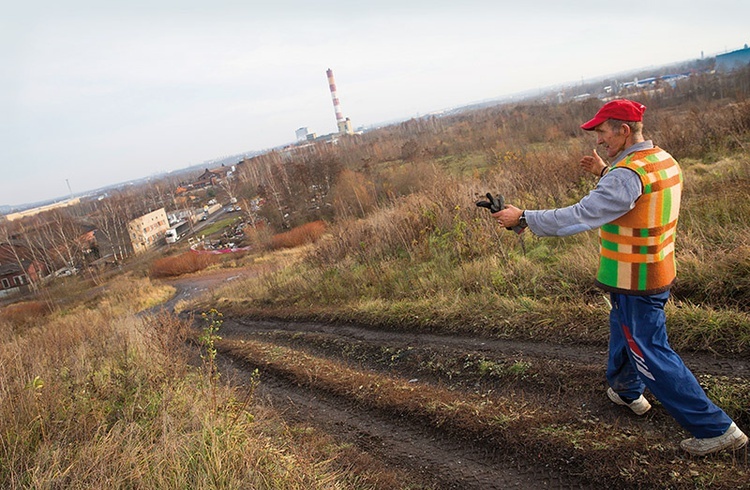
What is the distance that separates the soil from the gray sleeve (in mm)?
1520

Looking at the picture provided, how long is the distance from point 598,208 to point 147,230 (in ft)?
229

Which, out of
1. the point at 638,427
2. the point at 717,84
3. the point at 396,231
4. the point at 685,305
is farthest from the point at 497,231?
the point at 717,84

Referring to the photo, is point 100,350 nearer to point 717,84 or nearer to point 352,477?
point 352,477

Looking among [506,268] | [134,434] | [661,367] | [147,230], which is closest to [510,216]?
[661,367]

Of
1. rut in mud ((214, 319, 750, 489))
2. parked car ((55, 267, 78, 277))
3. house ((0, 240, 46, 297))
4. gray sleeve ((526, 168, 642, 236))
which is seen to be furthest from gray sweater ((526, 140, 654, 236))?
house ((0, 240, 46, 297))

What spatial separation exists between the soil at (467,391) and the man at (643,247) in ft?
0.93

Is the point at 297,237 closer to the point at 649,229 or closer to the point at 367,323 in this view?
the point at 367,323

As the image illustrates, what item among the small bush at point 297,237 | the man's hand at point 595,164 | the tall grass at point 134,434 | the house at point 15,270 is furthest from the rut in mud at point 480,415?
the house at point 15,270

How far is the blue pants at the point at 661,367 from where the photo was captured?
2566 mm

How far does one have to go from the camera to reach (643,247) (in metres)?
2.72

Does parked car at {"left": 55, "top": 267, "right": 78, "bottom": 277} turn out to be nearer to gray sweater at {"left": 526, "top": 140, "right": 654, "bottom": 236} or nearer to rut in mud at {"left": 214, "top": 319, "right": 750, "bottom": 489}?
rut in mud at {"left": 214, "top": 319, "right": 750, "bottom": 489}

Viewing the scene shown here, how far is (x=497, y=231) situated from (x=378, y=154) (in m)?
58.2

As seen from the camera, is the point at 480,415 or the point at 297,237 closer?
the point at 480,415

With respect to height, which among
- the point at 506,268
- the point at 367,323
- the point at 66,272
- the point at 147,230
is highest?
the point at 506,268
